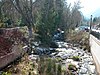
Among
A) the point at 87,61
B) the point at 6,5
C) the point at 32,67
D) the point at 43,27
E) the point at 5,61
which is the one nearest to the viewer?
the point at 5,61

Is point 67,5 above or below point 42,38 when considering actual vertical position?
above

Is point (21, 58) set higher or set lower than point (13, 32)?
lower

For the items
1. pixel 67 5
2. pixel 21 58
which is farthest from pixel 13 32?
pixel 67 5

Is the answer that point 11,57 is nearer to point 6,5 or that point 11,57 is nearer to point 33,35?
point 33,35

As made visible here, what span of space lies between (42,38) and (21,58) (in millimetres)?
15324

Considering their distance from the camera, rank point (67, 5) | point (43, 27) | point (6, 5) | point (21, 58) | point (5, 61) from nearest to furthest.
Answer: point (5, 61) < point (21, 58) < point (43, 27) < point (6, 5) < point (67, 5)

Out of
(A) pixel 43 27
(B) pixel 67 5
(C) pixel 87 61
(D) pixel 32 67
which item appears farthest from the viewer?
(B) pixel 67 5

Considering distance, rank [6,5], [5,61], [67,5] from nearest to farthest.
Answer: [5,61]
[6,5]
[67,5]

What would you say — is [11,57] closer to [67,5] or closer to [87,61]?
[87,61]

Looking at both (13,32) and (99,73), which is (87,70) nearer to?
(99,73)

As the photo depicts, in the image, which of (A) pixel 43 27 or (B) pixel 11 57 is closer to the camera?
(B) pixel 11 57

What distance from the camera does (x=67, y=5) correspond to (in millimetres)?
55250

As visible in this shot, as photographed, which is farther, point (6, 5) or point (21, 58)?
point (6, 5)

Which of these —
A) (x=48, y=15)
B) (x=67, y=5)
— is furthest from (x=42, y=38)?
(x=67, y=5)
